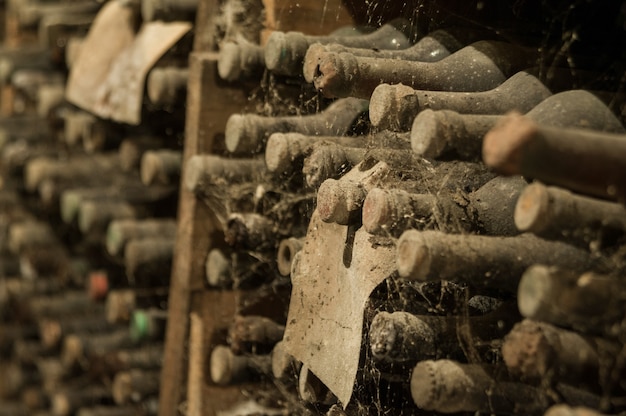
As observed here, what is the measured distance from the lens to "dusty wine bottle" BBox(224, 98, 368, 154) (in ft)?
2.34

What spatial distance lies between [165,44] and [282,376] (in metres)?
0.45

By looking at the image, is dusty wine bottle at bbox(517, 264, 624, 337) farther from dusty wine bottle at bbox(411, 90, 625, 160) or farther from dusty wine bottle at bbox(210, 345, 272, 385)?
dusty wine bottle at bbox(210, 345, 272, 385)

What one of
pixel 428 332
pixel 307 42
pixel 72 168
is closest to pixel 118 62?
pixel 72 168

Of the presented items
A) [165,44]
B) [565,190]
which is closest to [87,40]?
[165,44]

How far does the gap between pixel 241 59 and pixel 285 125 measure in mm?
84

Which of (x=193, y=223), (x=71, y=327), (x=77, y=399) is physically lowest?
(x=77, y=399)

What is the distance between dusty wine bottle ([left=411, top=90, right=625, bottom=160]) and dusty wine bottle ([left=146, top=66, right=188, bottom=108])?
0.50 m

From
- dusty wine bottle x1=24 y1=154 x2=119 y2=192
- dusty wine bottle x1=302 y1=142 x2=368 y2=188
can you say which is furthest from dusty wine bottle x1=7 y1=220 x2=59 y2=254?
dusty wine bottle x1=302 y1=142 x2=368 y2=188

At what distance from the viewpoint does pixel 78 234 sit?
141cm

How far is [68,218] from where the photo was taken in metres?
1.25

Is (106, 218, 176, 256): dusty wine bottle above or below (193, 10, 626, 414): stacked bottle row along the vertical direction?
below

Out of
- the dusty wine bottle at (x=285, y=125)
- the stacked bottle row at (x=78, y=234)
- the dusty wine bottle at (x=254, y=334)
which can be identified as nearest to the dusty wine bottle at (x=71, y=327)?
the stacked bottle row at (x=78, y=234)

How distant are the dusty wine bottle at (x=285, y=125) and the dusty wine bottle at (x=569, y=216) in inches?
11.6

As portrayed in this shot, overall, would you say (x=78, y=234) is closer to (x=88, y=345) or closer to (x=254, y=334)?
(x=88, y=345)
